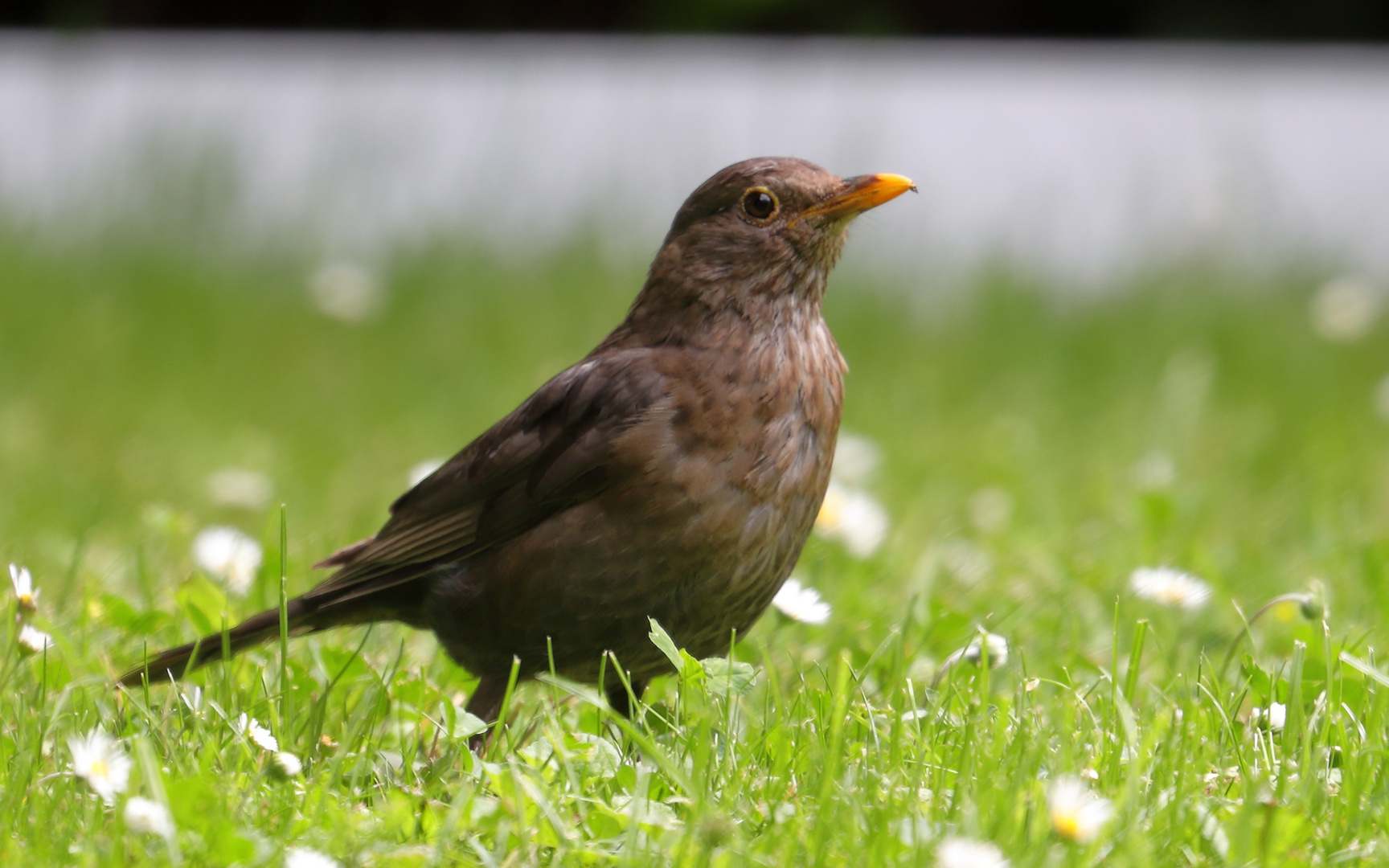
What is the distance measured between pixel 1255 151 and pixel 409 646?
19.1 feet

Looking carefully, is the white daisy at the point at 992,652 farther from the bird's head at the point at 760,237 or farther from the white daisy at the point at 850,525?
the white daisy at the point at 850,525

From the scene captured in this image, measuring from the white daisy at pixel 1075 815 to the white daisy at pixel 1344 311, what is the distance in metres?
5.02


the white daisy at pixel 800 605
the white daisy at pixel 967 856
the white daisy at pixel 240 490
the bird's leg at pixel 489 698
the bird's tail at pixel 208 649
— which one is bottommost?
the white daisy at pixel 240 490

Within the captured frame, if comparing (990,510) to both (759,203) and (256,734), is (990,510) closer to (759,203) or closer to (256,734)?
(759,203)

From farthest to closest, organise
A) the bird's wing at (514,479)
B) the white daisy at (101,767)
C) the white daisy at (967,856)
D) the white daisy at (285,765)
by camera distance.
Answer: the bird's wing at (514,479) < the white daisy at (285,765) < the white daisy at (101,767) < the white daisy at (967,856)

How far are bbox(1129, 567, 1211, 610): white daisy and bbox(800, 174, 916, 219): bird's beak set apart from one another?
953 millimetres

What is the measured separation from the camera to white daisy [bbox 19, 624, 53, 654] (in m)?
2.46

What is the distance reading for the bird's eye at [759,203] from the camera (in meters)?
2.94

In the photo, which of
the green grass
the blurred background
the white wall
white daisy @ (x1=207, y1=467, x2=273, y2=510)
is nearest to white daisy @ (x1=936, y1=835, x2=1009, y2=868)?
the green grass

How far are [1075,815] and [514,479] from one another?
1.33 m

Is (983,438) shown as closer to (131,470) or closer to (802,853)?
(131,470)

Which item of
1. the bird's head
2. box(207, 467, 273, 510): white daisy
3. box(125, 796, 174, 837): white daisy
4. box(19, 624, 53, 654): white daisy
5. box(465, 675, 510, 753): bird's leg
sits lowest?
box(207, 467, 273, 510): white daisy

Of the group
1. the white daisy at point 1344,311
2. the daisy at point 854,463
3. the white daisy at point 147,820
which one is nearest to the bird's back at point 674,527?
the white daisy at point 147,820

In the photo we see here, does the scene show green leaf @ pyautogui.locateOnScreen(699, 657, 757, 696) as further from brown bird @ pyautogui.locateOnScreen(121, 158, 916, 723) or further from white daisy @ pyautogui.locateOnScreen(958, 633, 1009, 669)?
white daisy @ pyautogui.locateOnScreen(958, 633, 1009, 669)
